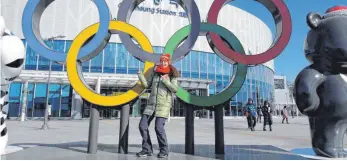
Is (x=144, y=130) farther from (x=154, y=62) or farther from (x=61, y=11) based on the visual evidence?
(x=61, y=11)

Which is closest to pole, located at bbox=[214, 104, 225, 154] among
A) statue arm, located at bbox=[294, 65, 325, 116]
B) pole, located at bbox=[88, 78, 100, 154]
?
statue arm, located at bbox=[294, 65, 325, 116]

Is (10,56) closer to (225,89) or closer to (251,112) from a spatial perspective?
(225,89)

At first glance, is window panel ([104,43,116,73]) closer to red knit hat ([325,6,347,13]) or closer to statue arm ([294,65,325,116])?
red knit hat ([325,6,347,13])

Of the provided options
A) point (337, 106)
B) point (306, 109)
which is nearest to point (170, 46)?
point (306, 109)

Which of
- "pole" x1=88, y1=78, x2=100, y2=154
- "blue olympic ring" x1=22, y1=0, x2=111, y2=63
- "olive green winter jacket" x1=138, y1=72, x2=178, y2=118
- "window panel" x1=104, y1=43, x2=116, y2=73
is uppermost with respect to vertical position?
"window panel" x1=104, y1=43, x2=116, y2=73

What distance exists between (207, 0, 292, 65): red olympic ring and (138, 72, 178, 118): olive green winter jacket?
4.31 feet

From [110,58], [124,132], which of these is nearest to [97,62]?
[110,58]

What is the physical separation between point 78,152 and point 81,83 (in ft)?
4.51

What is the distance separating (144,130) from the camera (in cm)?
491

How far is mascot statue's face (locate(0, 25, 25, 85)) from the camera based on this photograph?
16.5 feet

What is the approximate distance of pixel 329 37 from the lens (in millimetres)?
4684

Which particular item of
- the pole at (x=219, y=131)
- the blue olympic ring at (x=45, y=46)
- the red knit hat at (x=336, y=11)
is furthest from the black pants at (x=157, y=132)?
the red knit hat at (x=336, y=11)

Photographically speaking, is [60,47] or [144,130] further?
[60,47]

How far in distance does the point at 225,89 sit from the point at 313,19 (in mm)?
2037
